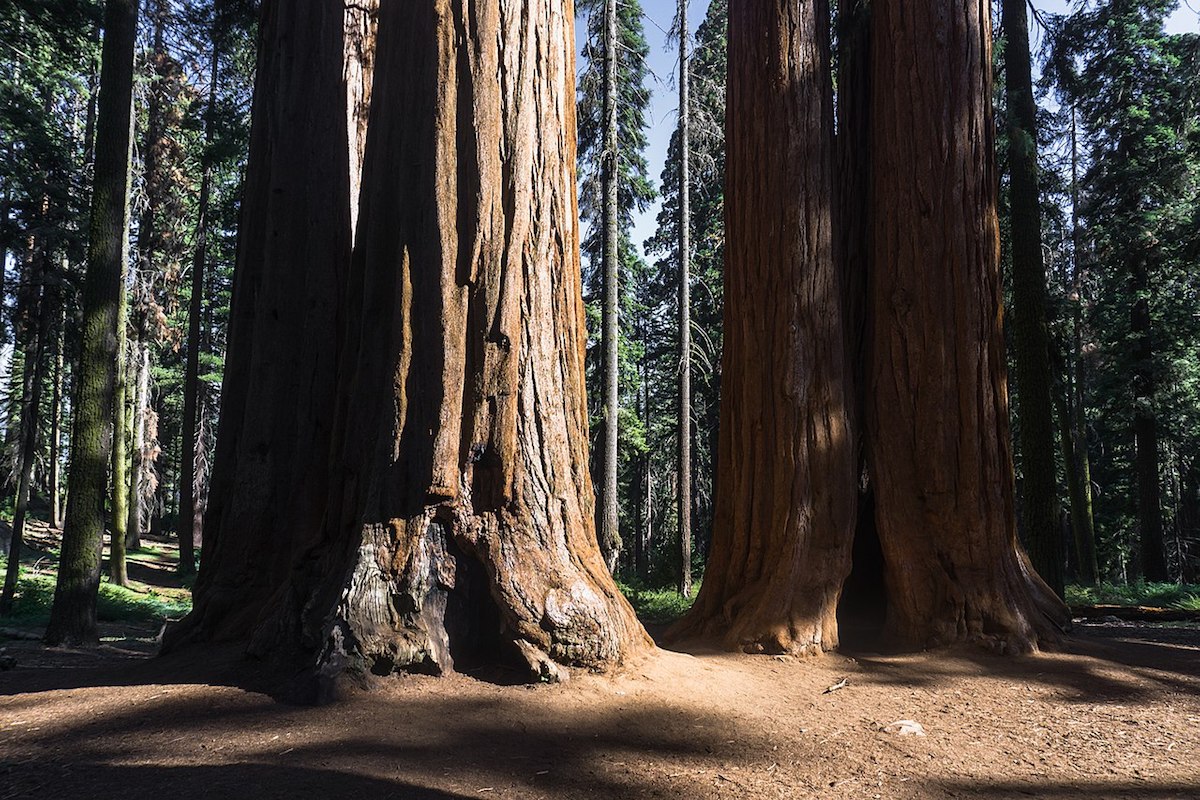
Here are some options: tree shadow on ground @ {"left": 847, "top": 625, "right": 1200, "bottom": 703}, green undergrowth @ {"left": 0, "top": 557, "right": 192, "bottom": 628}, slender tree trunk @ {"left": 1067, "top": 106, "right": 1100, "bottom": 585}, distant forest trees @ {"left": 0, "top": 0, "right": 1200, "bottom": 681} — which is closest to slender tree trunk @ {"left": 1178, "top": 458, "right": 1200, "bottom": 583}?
slender tree trunk @ {"left": 1067, "top": 106, "right": 1100, "bottom": 585}

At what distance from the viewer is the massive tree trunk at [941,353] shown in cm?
592

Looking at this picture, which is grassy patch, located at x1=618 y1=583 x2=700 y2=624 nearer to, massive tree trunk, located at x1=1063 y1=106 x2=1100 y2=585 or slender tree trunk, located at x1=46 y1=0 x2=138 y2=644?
slender tree trunk, located at x1=46 y1=0 x2=138 y2=644

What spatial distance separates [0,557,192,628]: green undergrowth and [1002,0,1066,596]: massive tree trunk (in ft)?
44.8

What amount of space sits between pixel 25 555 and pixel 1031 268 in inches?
979

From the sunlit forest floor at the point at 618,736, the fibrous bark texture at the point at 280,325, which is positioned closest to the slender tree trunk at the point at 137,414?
the fibrous bark texture at the point at 280,325

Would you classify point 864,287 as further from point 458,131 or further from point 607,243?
point 607,243

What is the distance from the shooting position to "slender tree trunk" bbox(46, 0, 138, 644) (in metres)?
8.49

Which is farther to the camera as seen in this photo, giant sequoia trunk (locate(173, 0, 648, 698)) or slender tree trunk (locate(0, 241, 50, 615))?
slender tree trunk (locate(0, 241, 50, 615))

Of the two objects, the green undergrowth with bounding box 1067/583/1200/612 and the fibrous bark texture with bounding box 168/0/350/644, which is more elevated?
the fibrous bark texture with bounding box 168/0/350/644

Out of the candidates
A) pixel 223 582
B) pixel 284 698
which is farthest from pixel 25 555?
pixel 284 698

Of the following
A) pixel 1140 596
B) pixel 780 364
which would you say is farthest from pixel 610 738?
pixel 1140 596

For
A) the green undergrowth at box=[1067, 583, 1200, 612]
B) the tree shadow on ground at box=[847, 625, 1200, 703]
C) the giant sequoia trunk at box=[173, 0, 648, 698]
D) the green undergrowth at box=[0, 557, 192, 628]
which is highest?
the giant sequoia trunk at box=[173, 0, 648, 698]

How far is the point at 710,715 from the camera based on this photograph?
13.0 feet

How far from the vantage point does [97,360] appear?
28.2 feet
